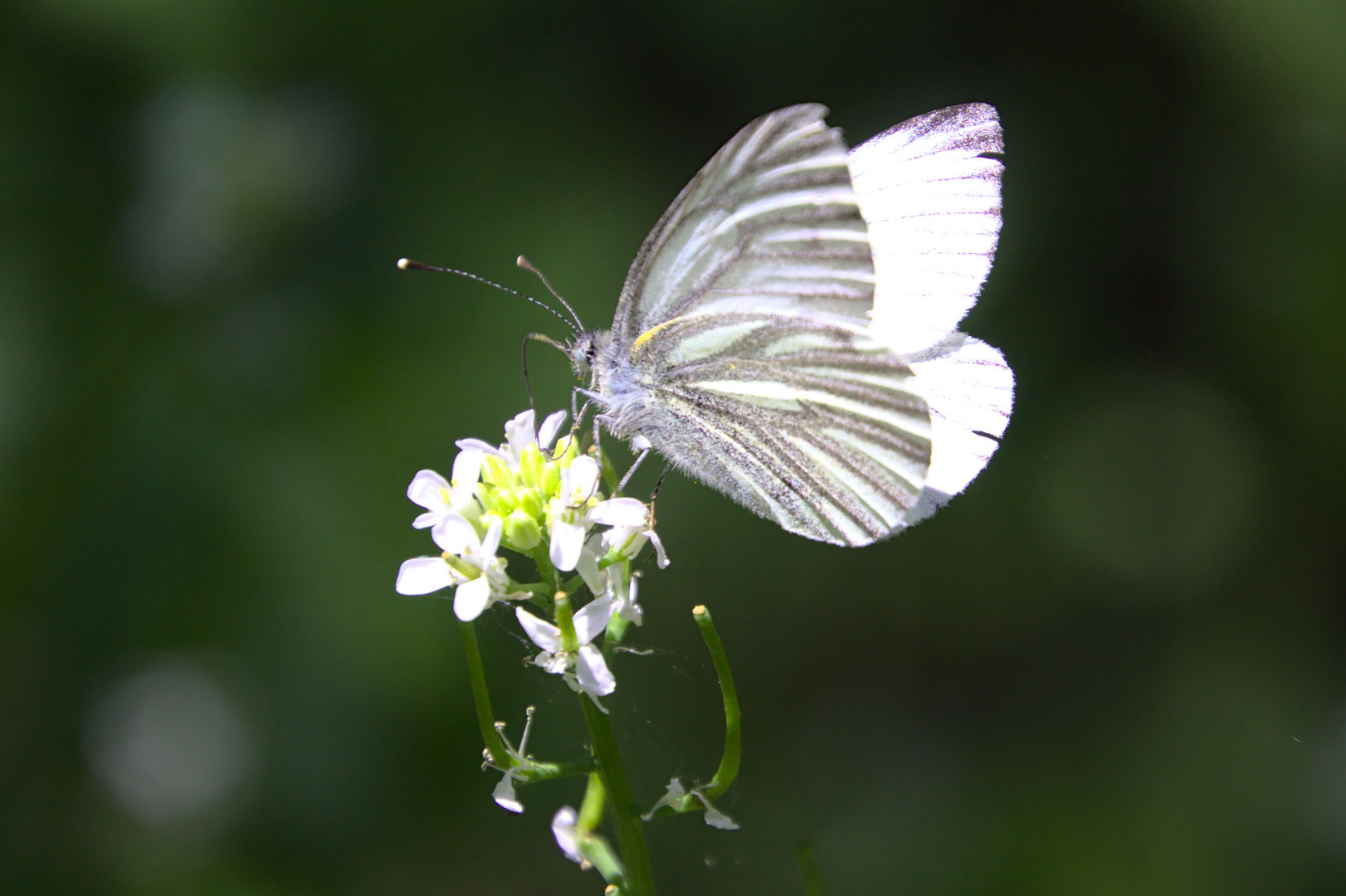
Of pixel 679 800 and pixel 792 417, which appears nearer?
pixel 679 800

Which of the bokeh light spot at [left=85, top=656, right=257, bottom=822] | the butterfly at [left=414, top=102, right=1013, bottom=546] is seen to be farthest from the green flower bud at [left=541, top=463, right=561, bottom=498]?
the bokeh light spot at [left=85, top=656, right=257, bottom=822]

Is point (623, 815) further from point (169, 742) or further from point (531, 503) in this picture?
point (169, 742)

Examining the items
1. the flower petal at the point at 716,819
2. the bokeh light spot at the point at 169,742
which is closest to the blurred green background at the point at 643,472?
the bokeh light spot at the point at 169,742

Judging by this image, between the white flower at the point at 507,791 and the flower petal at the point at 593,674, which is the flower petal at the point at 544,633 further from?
the white flower at the point at 507,791

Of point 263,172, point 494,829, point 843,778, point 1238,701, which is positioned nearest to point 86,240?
point 263,172

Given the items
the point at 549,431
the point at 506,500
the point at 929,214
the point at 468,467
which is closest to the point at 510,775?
the point at 506,500

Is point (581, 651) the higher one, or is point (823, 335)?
point (823, 335)

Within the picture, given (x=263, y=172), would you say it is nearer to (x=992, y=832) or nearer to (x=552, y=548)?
(x=552, y=548)
